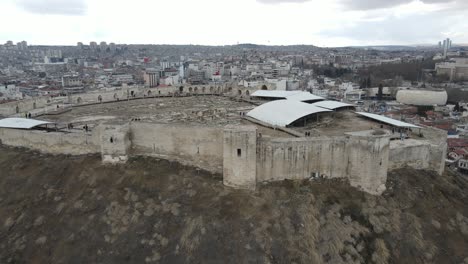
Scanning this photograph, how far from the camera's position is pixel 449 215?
17.0m

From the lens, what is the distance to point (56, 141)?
68.1 ft

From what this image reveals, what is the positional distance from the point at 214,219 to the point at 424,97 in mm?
49435

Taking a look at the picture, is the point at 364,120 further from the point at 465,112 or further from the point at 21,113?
the point at 465,112

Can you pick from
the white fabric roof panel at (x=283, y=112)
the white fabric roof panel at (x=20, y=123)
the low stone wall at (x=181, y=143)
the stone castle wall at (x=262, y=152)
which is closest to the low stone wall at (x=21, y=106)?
the white fabric roof panel at (x=20, y=123)

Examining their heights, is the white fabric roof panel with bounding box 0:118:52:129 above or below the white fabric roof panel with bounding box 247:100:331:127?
below

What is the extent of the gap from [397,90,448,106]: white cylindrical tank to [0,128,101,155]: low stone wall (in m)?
49.0

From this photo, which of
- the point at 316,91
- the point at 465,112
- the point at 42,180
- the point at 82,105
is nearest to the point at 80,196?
the point at 42,180

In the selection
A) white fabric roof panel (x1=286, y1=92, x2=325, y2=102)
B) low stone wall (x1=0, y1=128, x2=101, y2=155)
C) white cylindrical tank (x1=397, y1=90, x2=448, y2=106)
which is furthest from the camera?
white cylindrical tank (x1=397, y1=90, x2=448, y2=106)

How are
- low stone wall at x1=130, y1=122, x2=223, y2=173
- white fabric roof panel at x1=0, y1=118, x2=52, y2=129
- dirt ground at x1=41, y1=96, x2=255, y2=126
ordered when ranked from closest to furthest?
low stone wall at x1=130, y1=122, x2=223, y2=173 < white fabric roof panel at x1=0, y1=118, x2=52, y2=129 < dirt ground at x1=41, y1=96, x2=255, y2=126

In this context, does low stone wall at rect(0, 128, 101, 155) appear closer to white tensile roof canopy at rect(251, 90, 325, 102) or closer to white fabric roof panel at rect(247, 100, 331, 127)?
white fabric roof panel at rect(247, 100, 331, 127)

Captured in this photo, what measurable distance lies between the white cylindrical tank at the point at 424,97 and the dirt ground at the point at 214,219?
40.3 m

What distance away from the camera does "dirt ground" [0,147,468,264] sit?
14867 mm

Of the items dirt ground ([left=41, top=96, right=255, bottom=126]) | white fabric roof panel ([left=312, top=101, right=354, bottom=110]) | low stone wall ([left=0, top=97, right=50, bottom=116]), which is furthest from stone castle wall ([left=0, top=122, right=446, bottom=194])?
low stone wall ([left=0, top=97, right=50, bottom=116])

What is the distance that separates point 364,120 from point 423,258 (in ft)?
35.3
